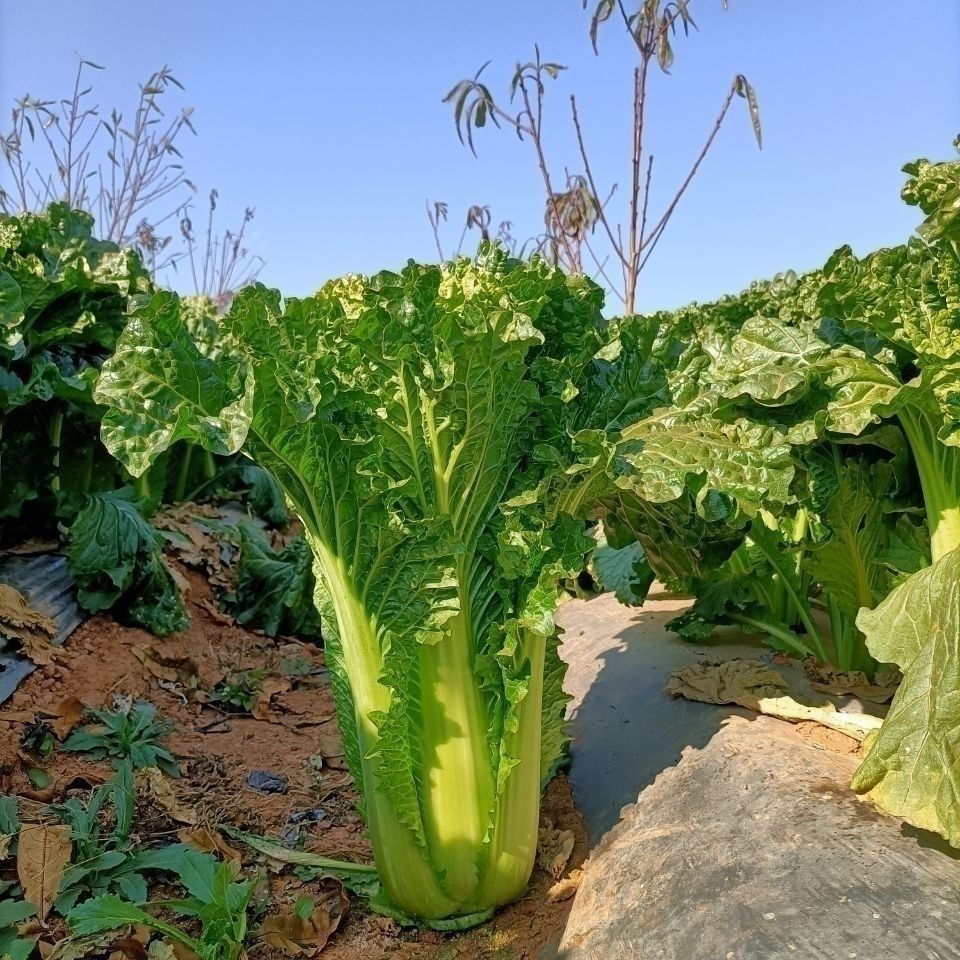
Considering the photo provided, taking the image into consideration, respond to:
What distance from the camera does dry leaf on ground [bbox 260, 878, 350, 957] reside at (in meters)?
2.49

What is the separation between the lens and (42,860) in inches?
107

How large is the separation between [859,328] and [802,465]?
57 cm

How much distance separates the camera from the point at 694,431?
254 centimetres

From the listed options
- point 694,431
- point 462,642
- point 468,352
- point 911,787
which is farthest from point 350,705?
point 911,787

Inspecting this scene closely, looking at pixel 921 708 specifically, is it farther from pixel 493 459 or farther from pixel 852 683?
pixel 493 459

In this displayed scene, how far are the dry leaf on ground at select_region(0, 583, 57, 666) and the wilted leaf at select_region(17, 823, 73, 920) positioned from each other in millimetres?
1386

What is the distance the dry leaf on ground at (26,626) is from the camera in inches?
159

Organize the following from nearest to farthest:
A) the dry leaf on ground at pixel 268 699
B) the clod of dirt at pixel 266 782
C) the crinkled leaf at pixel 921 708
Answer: the crinkled leaf at pixel 921 708
the clod of dirt at pixel 266 782
the dry leaf on ground at pixel 268 699

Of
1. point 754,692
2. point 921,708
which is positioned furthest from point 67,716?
point 921,708

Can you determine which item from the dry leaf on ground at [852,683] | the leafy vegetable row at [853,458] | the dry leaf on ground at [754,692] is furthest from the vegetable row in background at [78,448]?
the dry leaf on ground at [852,683]

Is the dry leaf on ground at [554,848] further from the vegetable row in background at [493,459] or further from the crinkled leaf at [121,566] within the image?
the crinkled leaf at [121,566]

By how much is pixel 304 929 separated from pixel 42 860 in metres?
0.92

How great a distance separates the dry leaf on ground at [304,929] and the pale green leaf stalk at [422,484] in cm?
20

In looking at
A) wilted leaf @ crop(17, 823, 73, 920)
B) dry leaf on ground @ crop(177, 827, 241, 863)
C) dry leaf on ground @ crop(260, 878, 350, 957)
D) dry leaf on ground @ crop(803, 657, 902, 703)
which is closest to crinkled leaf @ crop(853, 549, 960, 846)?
dry leaf on ground @ crop(803, 657, 902, 703)
